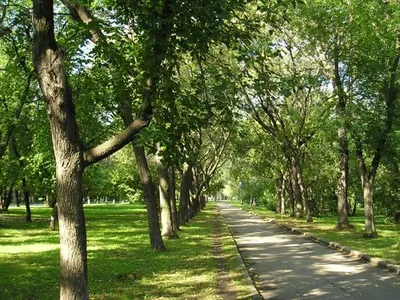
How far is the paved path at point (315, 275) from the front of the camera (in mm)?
9266

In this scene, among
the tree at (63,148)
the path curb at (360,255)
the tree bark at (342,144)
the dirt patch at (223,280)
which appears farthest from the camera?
the tree bark at (342,144)

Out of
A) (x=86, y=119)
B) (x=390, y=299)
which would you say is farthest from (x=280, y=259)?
(x=86, y=119)

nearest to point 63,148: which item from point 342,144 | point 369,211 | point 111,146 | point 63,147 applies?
point 63,147

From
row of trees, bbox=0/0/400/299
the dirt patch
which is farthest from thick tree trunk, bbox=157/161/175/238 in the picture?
the dirt patch

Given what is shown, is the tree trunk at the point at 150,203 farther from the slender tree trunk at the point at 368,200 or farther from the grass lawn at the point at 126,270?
the slender tree trunk at the point at 368,200

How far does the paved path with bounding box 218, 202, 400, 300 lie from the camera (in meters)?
9.27

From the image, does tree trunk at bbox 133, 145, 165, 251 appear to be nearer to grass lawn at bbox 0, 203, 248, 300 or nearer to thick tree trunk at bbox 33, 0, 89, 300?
grass lawn at bbox 0, 203, 248, 300

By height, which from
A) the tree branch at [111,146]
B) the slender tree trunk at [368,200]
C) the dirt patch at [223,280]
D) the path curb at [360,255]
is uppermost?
the tree branch at [111,146]

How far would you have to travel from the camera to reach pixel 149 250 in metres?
15.8

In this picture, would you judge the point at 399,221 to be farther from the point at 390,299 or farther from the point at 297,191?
the point at 390,299

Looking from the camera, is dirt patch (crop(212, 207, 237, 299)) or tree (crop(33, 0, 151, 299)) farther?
dirt patch (crop(212, 207, 237, 299))

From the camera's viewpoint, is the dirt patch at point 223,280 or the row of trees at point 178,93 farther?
the dirt patch at point 223,280

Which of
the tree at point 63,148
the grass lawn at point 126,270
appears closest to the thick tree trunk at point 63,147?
the tree at point 63,148

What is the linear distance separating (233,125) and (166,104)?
1.18 metres
